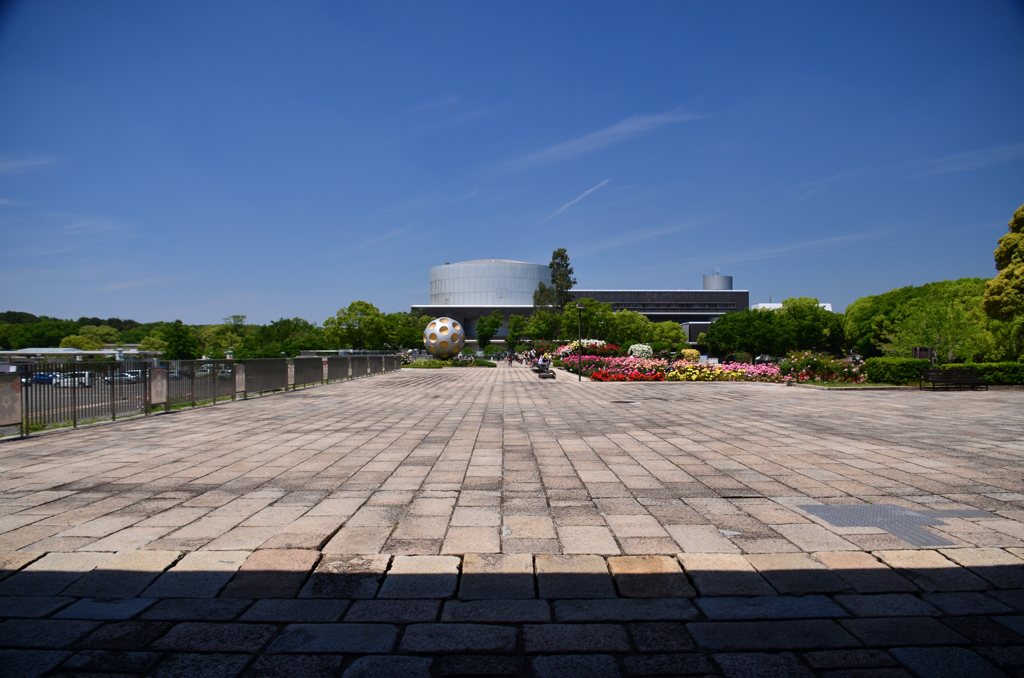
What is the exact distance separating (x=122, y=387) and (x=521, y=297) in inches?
4027

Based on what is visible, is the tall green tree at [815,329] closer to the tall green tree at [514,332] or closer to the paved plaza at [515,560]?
the tall green tree at [514,332]

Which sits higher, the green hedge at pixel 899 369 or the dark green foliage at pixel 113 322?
the dark green foliage at pixel 113 322

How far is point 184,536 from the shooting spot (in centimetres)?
436

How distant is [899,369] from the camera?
20.0 meters

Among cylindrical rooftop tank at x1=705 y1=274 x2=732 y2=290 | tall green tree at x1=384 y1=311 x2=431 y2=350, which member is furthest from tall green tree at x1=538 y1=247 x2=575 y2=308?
cylindrical rooftop tank at x1=705 y1=274 x2=732 y2=290

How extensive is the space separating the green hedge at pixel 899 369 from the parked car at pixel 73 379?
24153 millimetres

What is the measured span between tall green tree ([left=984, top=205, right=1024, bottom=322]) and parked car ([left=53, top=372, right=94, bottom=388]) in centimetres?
3234

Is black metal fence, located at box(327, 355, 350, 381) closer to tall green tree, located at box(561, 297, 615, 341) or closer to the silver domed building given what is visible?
tall green tree, located at box(561, 297, 615, 341)

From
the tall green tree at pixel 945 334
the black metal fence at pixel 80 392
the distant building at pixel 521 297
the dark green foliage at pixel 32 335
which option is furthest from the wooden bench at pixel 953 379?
the dark green foliage at pixel 32 335

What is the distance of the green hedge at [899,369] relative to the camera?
789 inches

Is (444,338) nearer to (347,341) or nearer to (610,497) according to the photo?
(347,341)

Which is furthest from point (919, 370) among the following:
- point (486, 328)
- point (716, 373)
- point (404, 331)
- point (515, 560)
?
point (486, 328)

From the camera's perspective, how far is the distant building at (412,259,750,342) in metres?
111

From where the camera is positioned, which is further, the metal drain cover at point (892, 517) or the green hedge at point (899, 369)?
the green hedge at point (899, 369)
